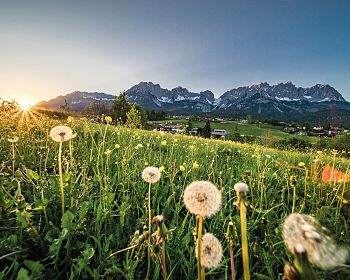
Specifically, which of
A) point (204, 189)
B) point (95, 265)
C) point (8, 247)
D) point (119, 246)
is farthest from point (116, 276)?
point (204, 189)

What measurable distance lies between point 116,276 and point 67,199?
104cm

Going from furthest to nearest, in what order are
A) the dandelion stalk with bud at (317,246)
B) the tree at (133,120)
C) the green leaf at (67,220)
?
the tree at (133,120)
the green leaf at (67,220)
the dandelion stalk with bud at (317,246)

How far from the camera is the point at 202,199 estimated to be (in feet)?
4.21

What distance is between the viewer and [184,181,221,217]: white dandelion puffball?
4.05 feet

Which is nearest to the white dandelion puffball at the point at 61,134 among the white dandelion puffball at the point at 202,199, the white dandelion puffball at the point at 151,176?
the white dandelion puffball at the point at 151,176

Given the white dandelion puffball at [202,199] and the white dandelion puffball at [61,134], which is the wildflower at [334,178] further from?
the white dandelion puffball at [61,134]

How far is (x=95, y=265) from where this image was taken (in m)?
1.81

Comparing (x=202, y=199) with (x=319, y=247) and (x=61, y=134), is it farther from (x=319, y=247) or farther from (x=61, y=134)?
(x=61, y=134)

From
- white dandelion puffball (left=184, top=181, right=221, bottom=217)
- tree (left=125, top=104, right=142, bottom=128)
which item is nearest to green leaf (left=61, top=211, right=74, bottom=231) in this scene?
white dandelion puffball (left=184, top=181, right=221, bottom=217)

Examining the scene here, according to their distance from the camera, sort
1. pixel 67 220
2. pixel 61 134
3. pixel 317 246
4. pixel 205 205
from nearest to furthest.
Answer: pixel 317 246 → pixel 205 205 → pixel 67 220 → pixel 61 134

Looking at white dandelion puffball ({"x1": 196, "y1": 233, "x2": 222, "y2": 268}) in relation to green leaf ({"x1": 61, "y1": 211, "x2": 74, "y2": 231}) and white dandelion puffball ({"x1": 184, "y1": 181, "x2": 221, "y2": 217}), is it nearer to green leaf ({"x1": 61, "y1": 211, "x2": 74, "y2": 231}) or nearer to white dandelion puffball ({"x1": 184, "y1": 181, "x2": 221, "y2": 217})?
white dandelion puffball ({"x1": 184, "y1": 181, "x2": 221, "y2": 217})

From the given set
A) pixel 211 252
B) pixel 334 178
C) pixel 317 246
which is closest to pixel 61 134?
pixel 211 252

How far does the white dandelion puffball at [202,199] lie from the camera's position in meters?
1.24

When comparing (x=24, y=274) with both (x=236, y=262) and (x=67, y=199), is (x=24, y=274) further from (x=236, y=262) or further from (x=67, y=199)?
(x=236, y=262)
